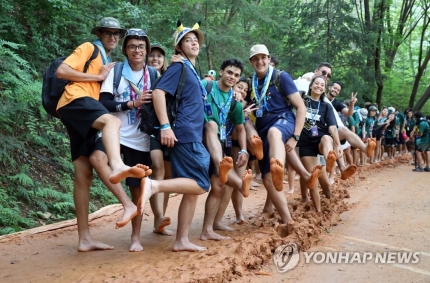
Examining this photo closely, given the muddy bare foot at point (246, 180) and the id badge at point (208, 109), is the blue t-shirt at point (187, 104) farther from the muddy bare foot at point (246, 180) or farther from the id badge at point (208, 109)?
the muddy bare foot at point (246, 180)

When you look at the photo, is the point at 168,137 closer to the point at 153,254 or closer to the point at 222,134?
the point at 222,134

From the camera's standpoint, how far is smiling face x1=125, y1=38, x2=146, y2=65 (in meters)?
5.52

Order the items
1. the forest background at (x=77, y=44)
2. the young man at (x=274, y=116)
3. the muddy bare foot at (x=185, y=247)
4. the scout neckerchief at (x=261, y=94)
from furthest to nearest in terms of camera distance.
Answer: the forest background at (x=77, y=44), the scout neckerchief at (x=261, y=94), the young man at (x=274, y=116), the muddy bare foot at (x=185, y=247)

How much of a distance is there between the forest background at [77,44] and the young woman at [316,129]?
385 centimetres

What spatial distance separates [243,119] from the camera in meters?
6.45

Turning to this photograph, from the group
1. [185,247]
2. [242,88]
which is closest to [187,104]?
[185,247]

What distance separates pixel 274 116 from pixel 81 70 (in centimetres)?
275

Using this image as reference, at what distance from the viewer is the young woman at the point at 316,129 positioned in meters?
7.91

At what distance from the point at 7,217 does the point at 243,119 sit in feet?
12.3

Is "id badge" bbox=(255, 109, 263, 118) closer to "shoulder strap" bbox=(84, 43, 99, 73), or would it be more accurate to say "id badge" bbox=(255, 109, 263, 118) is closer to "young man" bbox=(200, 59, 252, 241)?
"young man" bbox=(200, 59, 252, 241)

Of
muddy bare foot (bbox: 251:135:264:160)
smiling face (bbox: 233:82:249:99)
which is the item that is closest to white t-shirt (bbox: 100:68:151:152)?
muddy bare foot (bbox: 251:135:264:160)

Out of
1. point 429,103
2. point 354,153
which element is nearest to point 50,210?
point 354,153

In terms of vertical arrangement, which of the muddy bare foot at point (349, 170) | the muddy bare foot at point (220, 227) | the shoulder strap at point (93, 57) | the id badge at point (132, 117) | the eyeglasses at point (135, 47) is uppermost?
the eyeglasses at point (135, 47)

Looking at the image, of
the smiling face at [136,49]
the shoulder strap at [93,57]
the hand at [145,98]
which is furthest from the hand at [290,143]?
the shoulder strap at [93,57]
